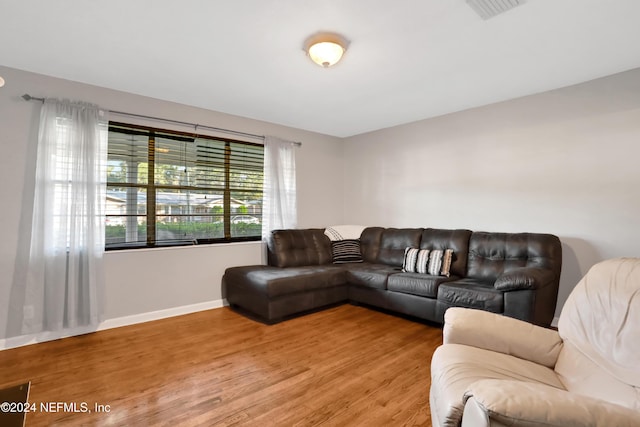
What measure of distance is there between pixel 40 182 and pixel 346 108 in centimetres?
317

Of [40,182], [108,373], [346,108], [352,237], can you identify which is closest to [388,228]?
[352,237]

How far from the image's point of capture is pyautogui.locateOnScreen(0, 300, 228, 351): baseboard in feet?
9.12

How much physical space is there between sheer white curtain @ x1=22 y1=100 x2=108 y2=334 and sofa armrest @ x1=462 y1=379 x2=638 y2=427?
11.1ft

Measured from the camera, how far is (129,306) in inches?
131

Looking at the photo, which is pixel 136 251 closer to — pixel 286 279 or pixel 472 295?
pixel 286 279

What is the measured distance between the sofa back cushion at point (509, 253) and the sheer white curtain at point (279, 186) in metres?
2.40

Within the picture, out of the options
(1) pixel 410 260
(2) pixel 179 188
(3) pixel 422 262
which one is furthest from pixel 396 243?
(2) pixel 179 188

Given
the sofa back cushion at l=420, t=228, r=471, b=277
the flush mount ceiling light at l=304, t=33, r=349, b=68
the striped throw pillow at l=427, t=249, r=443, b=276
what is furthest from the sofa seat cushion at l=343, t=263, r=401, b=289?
the flush mount ceiling light at l=304, t=33, r=349, b=68

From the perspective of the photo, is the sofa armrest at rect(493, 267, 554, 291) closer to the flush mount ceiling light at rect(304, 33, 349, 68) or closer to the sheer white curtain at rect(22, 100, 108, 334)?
the flush mount ceiling light at rect(304, 33, 349, 68)

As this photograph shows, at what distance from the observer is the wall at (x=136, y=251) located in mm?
2787

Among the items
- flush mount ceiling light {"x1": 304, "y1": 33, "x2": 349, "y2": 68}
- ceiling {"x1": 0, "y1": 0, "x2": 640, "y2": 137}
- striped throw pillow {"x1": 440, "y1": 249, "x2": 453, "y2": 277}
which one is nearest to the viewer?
ceiling {"x1": 0, "y1": 0, "x2": 640, "y2": 137}

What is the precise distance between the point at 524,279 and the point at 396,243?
1.79 meters

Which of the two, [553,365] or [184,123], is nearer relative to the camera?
[553,365]

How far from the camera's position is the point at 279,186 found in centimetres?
447
